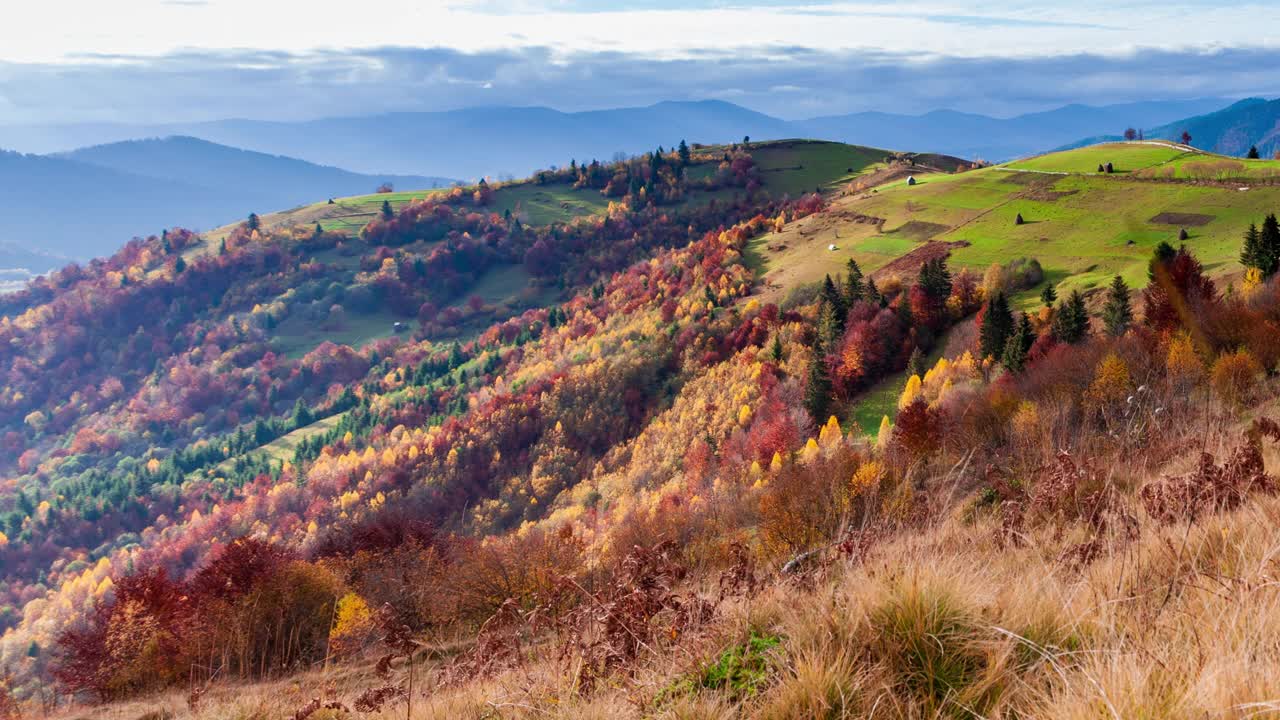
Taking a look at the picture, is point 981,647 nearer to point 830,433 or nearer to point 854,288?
point 830,433

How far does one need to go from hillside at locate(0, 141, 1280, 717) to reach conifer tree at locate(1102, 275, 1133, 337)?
303 millimetres

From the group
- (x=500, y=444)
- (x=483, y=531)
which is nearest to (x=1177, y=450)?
(x=483, y=531)

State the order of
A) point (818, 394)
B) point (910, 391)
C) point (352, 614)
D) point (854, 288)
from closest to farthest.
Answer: point (352, 614), point (910, 391), point (818, 394), point (854, 288)

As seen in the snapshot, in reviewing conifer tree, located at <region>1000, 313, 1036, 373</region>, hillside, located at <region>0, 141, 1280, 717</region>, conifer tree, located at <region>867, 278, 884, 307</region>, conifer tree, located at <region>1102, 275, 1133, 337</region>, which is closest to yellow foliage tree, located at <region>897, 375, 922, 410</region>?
hillside, located at <region>0, 141, 1280, 717</region>

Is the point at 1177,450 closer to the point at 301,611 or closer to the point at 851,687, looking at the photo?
the point at 851,687

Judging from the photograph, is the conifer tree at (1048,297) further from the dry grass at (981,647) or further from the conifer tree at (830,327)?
the dry grass at (981,647)

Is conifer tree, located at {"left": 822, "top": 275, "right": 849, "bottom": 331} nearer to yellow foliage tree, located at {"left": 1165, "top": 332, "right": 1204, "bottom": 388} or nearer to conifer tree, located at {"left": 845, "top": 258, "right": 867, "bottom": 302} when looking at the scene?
conifer tree, located at {"left": 845, "top": 258, "right": 867, "bottom": 302}

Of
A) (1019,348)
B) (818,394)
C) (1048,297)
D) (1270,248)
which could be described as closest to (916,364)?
(818,394)

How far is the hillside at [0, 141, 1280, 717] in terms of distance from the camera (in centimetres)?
439

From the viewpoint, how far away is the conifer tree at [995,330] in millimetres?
61575

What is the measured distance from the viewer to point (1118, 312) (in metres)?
55.1

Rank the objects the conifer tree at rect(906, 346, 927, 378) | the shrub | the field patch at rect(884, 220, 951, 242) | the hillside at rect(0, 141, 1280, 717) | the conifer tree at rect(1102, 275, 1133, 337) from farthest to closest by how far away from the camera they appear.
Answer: the field patch at rect(884, 220, 951, 242) → the conifer tree at rect(906, 346, 927, 378) → the conifer tree at rect(1102, 275, 1133, 337) → the shrub → the hillside at rect(0, 141, 1280, 717)

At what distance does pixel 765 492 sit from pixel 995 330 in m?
36.7

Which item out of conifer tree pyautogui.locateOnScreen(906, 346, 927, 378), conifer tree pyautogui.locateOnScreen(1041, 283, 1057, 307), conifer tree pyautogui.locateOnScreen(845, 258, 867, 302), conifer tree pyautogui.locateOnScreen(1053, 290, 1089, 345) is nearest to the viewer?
conifer tree pyautogui.locateOnScreen(1053, 290, 1089, 345)
